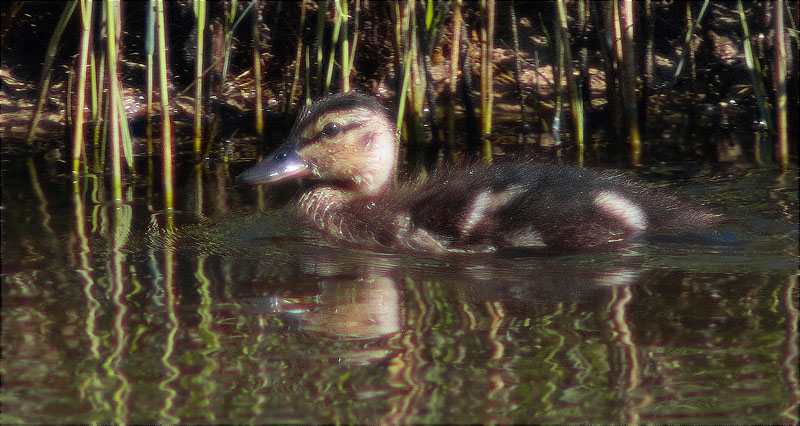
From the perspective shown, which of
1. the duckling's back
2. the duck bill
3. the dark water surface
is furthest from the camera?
the duck bill

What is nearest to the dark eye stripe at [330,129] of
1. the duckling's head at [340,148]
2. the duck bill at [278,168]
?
the duckling's head at [340,148]

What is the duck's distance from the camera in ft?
14.4

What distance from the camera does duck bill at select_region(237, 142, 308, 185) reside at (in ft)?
16.1

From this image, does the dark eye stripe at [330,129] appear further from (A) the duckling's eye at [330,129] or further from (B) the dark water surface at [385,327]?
(B) the dark water surface at [385,327]

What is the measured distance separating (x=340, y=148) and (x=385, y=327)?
68.3 inches

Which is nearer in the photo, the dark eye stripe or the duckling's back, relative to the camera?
the duckling's back

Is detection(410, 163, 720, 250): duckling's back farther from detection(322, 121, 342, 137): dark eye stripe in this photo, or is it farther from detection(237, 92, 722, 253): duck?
detection(322, 121, 342, 137): dark eye stripe

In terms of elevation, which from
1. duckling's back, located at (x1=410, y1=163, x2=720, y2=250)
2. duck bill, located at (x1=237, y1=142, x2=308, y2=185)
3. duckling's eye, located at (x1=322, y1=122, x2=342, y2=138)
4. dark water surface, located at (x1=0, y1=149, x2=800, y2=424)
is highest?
duckling's eye, located at (x1=322, y1=122, x2=342, y2=138)

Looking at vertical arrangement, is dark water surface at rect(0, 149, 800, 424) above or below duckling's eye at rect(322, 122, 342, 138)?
below

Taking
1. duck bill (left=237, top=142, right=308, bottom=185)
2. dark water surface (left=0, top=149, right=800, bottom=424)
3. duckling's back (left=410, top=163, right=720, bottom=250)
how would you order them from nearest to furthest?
dark water surface (left=0, top=149, right=800, bottom=424), duckling's back (left=410, top=163, right=720, bottom=250), duck bill (left=237, top=142, right=308, bottom=185)

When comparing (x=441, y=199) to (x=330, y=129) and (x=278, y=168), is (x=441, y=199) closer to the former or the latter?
(x=330, y=129)

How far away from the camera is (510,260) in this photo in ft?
13.8

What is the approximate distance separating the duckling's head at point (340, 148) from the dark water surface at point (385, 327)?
279 millimetres

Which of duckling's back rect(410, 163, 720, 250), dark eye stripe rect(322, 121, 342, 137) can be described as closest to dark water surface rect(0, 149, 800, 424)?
duckling's back rect(410, 163, 720, 250)
